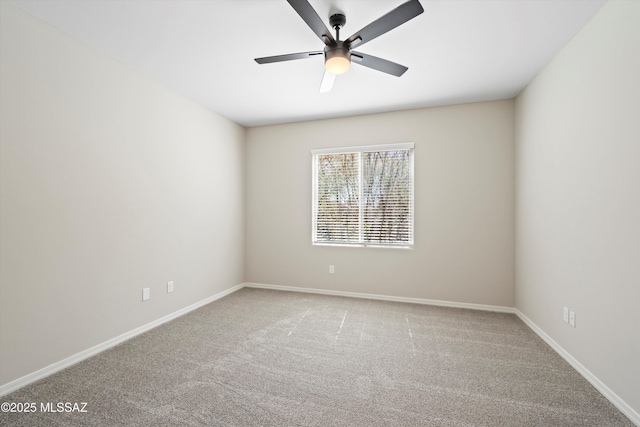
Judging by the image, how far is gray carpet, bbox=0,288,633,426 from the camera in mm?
1639

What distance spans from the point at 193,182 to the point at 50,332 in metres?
1.97

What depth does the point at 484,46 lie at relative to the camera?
235cm

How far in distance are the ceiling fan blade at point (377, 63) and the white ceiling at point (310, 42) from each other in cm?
24

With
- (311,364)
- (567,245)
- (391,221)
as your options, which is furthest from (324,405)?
(391,221)

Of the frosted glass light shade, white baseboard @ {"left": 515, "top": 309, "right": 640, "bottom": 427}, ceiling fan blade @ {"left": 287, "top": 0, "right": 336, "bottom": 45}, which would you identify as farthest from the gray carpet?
ceiling fan blade @ {"left": 287, "top": 0, "right": 336, "bottom": 45}

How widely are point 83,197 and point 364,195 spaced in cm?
316

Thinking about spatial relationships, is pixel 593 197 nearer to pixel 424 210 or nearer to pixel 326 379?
pixel 424 210

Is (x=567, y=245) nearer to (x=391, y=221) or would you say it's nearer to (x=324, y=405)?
(x=391, y=221)

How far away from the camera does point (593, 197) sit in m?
2.01

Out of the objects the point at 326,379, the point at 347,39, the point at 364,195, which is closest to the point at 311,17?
the point at 347,39

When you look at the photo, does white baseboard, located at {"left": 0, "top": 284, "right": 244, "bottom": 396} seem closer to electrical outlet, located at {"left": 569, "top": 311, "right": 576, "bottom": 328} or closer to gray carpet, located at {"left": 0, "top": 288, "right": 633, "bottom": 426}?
gray carpet, located at {"left": 0, "top": 288, "right": 633, "bottom": 426}

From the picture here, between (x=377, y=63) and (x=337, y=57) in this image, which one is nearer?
(x=337, y=57)

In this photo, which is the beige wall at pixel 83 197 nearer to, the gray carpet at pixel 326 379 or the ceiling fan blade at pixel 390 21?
the gray carpet at pixel 326 379

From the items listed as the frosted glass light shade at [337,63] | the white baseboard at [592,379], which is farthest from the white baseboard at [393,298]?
the frosted glass light shade at [337,63]
